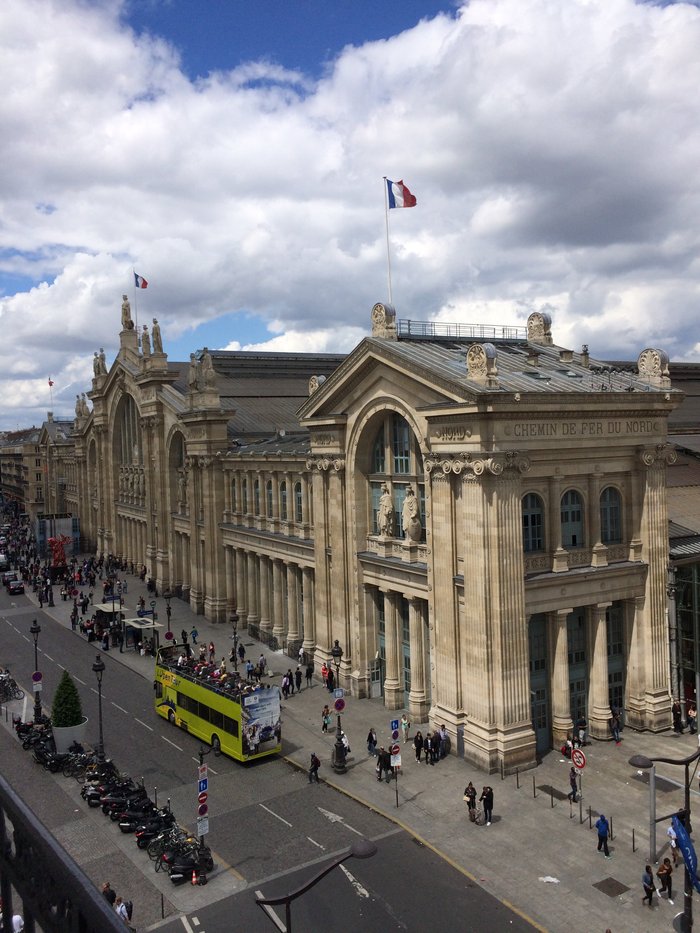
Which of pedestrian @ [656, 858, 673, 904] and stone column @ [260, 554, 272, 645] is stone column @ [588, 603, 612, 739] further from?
stone column @ [260, 554, 272, 645]

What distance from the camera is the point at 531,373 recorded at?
3750 centimetres

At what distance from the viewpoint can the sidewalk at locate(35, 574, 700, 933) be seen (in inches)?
869

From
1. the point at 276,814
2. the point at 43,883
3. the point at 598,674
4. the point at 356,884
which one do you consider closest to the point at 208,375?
the point at 598,674

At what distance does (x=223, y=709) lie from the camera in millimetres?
33938

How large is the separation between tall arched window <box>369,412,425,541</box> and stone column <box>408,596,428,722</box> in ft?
11.5

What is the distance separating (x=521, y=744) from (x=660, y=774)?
5.48 m

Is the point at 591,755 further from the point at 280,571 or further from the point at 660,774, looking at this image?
the point at 280,571

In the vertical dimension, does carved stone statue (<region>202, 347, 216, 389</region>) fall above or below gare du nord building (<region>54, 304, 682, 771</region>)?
above

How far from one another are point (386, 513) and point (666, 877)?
21.3 meters

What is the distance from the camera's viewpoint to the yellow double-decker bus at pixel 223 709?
107 ft

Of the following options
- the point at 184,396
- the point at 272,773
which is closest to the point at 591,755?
the point at 272,773

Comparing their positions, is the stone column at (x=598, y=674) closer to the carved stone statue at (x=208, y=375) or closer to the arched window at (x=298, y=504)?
the arched window at (x=298, y=504)

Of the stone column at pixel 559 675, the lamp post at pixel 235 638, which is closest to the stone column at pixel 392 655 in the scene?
the stone column at pixel 559 675

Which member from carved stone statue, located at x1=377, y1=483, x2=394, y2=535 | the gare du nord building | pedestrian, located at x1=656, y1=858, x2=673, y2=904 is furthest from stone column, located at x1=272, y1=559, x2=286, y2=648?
pedestrian, located at x1=656, y1=858, x2=673, y2=904
